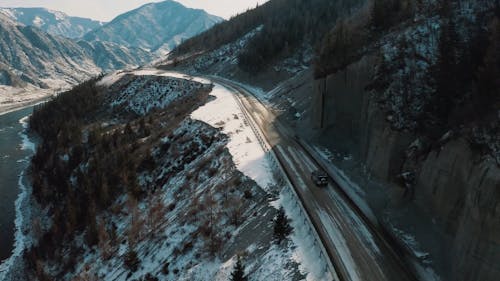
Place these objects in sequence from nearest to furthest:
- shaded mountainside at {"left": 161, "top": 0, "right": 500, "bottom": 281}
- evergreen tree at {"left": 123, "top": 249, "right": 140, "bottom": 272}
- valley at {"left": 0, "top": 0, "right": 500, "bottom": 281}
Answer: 1. shaded mountainside at {"left": 161, "top": 0, "right": 500, "bottom": 281}
2. valley at {"left": 0, "top": 0, "right": 500, "bottom": 281}
3. evergreen tree at {"left": 123, "top": 249, "right": 140, "bottom": 272}

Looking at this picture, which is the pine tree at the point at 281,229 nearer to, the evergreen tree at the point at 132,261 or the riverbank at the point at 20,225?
the evergreen tree at the point at 132,261

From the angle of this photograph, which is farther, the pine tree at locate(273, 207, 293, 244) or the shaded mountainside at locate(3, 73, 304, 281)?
the shaded mountainside at locate(3, 73, 304, 281)

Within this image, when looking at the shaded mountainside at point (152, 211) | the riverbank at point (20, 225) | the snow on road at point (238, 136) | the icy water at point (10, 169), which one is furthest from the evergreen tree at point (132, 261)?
the icy water at point (10, 169)

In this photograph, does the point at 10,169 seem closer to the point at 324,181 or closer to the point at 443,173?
the point at 324,181

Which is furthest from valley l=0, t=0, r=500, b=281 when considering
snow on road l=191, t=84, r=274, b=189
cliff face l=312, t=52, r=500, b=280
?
snow on road l=191, t=84, r=274, b=189

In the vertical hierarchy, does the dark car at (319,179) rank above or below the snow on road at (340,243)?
above

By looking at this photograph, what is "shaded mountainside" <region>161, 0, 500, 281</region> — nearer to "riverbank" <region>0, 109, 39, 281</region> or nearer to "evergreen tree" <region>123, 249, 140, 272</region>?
"evergreen tree" <region>123, 249, 140, 272</region>
